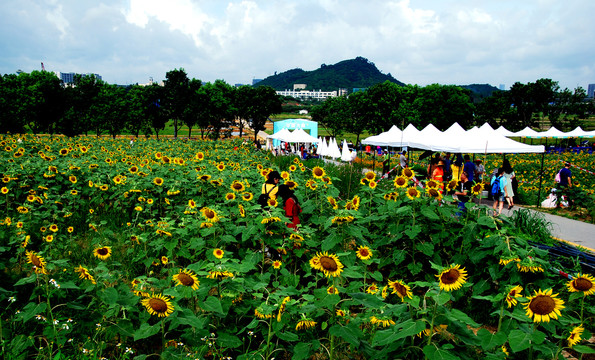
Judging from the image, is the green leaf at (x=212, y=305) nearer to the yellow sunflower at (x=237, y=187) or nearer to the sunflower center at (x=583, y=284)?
the sunflower center at (x=583, y=284)

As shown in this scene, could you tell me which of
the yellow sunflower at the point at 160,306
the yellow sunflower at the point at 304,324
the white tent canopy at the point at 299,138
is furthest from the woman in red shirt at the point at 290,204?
the white tent canopy at the point at 299,138

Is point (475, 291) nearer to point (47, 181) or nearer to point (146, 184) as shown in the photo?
point (146, 184)

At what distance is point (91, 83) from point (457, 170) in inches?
1782

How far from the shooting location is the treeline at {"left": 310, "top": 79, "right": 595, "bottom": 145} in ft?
167

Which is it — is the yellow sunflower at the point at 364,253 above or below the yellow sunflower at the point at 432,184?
below

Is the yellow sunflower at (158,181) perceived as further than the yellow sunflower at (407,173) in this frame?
Yes

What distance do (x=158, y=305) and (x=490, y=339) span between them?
2.07 meters

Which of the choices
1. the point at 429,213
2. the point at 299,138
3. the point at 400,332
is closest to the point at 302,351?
the point at 400,332

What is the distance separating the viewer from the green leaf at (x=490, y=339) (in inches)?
80.8

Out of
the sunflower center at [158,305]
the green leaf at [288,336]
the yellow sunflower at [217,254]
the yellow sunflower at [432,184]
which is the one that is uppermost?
the yellow sunflower at [432,184]

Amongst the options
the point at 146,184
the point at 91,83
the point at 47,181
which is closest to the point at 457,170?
the point at 146,184

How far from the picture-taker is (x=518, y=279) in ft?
10.7

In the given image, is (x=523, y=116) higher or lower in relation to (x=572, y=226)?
higher

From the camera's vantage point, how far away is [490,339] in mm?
2098
